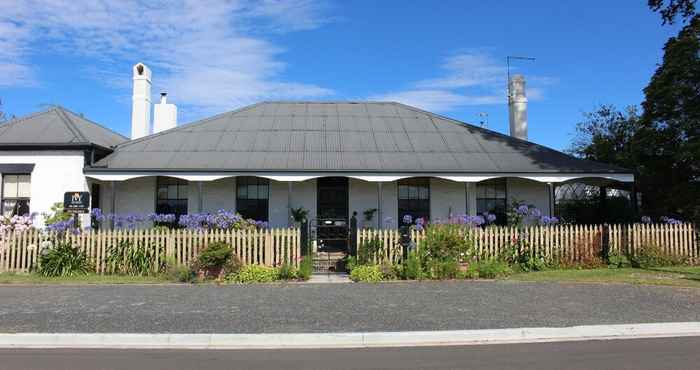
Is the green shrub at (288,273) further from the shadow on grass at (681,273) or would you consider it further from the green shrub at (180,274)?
the shadow on grass at (681,273)

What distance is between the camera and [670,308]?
8.95 m

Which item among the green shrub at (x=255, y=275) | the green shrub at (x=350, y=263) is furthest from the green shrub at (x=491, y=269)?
the green shrub at (x=255, y=275)

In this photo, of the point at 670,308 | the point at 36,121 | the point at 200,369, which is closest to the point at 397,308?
the point at 200,369

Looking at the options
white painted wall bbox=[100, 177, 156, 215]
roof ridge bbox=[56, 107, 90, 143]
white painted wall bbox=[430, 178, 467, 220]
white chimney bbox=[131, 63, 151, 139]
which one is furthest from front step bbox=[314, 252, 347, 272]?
white chimney bbox=[131, 63, 151, 139]

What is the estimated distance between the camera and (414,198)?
731 inches

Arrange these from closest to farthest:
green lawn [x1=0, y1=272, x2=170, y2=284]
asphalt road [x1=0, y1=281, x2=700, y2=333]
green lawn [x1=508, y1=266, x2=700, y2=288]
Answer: asphalt road [x1=0, y1=281, x2=700, y2=333] → green lawn [x1=508, y1=266, x2=700, y2=288] → green lawn [x1=0, y1=272, x2=170, y2=284]

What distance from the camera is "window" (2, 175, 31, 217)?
16.2 meters

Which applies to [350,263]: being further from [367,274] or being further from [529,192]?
[529,192]

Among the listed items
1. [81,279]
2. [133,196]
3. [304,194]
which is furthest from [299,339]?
[133,196]

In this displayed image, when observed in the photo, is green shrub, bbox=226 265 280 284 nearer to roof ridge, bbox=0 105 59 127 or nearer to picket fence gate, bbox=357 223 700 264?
picket fence gate, bbox=357 223 700 264

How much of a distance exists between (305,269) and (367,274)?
1.49 m

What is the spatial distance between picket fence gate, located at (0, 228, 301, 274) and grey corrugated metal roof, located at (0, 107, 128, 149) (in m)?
3.90

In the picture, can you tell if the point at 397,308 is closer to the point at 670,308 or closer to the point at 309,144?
the point at 670,308

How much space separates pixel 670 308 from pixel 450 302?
3679 mm
